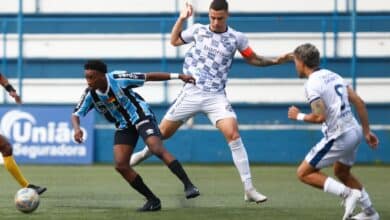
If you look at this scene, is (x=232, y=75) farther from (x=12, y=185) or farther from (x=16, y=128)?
(x=12, y=185)

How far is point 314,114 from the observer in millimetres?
9633

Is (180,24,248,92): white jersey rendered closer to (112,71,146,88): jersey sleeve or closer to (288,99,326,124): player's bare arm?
(112,71,146,88): jersey sleeve

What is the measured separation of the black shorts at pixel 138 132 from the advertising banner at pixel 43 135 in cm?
1111

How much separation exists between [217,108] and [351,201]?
3.32m

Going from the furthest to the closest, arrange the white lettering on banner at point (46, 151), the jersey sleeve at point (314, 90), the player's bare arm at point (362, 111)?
the white lettering on banner at point (46, 151) → the player's bare arm at point (362, 111) → the jersey sleeve at point (314, 90)

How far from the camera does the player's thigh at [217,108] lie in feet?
41.2

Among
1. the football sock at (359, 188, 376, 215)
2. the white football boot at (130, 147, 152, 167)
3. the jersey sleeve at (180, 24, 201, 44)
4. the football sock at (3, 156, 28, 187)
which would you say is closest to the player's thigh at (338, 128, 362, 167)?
the football sock at (359, 188, 376, 215)

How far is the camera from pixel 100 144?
23.5 meters

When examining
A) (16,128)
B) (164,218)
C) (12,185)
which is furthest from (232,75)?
(164,218)

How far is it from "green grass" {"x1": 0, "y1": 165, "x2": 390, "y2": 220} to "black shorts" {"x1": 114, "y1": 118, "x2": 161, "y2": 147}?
0.79 meters

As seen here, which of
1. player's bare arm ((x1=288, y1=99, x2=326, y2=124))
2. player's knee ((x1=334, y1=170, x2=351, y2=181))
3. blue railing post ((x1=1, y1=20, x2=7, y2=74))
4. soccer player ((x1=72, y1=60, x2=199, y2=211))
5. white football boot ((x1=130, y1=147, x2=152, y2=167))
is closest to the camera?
player's bare arm ((x1=288, y1=99, x2=326, y2=124))

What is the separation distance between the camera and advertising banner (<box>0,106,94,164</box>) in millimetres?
22719

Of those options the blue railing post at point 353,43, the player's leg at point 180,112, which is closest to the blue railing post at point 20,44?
the blue railing post at point 353,43

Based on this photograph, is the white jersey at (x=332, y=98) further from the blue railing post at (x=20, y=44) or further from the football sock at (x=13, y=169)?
the blue railing post at (x=20, y=44)
